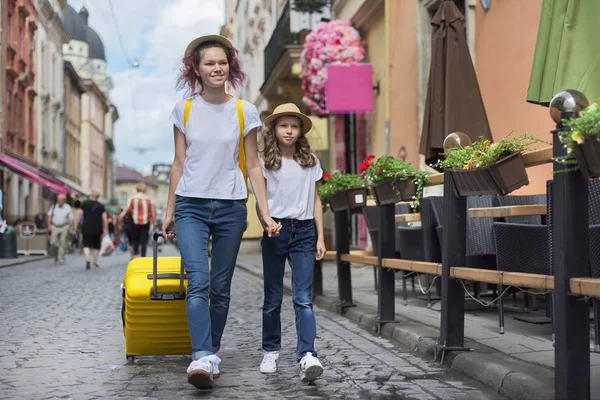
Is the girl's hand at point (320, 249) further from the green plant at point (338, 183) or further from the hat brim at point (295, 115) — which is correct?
the green plant at point (338, 183)

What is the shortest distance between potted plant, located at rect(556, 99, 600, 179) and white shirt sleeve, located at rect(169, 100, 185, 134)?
7.01 ft

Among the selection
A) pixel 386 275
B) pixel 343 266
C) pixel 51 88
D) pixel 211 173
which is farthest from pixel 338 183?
pixel 51 88

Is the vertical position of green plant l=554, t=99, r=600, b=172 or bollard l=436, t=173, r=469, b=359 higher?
green plant l=554, t=99, r=600, b=172

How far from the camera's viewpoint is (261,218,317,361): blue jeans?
17.1ft

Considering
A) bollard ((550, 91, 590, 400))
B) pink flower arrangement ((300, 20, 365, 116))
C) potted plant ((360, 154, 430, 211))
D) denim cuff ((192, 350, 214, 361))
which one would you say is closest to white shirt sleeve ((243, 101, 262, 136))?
denim cuff ((192, 350, 214, 361))

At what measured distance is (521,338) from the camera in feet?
20.6

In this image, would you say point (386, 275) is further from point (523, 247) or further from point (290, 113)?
point (290, 113)

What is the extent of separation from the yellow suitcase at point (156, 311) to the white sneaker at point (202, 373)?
2.44 feet

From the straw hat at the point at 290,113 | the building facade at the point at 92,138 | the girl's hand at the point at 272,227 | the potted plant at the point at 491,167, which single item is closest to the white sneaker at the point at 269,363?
the girl's hand at the point at 272,227

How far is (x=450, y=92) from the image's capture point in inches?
396

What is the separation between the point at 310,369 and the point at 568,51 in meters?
2.87

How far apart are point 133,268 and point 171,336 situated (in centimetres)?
50

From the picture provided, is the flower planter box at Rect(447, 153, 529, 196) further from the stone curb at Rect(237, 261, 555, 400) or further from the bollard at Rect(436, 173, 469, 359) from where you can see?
the stone curb at Rect(237, 261, 555, 400)

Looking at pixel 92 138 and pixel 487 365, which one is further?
pixel 92 138
